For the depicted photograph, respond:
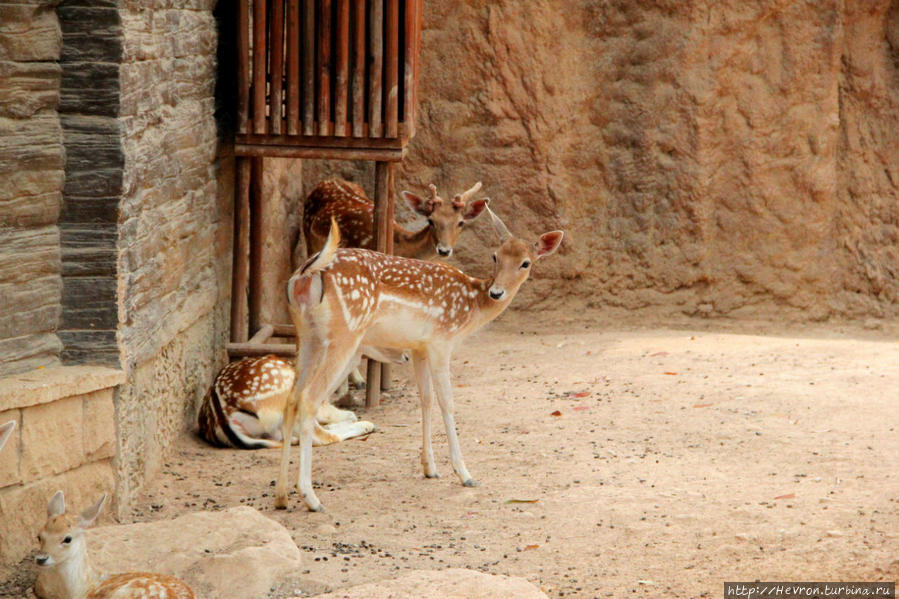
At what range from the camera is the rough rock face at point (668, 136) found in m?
10.8

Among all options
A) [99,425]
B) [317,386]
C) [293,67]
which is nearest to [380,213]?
[293,67]

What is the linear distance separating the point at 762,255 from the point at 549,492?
17.5 feet

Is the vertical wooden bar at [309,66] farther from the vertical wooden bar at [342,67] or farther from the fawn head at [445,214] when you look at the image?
the fawn head at [445,214]

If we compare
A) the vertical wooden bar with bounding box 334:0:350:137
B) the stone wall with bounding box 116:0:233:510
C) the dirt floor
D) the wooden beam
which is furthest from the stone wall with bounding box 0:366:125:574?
the vertical wooden bar with bounding box 334:0:350:137

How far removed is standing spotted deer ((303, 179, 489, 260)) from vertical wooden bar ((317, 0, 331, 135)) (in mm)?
1091

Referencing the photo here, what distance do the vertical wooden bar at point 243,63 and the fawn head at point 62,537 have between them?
12.6ft

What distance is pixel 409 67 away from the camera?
8.05 metres

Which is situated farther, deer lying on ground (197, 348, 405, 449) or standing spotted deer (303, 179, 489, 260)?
standing spotted deer (303, 179, 489, 260)

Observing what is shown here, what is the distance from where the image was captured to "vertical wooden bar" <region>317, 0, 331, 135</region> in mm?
7941

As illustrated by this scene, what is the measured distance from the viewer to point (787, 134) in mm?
10891

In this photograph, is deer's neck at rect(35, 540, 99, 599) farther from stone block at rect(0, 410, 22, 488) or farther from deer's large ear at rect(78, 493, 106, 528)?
stone block at rect(0, 410, 22, 488)

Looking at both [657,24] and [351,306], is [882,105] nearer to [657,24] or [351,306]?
[657,24]

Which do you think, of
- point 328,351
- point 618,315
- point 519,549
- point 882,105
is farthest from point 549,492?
point 882,105

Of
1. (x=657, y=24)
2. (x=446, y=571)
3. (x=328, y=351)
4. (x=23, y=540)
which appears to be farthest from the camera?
(x=657, y=24)
